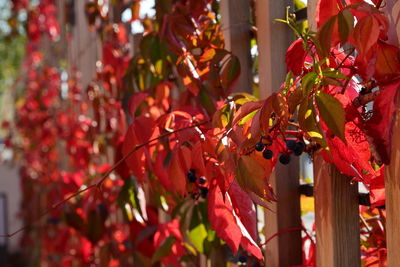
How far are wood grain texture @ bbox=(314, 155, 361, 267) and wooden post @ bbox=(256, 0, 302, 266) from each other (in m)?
0.21

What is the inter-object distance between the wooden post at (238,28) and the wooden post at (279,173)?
0.51 feet

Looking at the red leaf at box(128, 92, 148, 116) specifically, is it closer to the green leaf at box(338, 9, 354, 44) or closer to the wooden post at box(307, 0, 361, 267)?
the wooden post at box(307, 0, 361, 267)

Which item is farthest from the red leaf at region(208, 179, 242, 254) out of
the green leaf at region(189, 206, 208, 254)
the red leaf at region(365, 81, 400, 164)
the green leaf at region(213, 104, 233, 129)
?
the green leaf at region(189, 206, 208, 254)

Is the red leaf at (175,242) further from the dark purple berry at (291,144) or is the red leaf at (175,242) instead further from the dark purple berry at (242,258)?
the dark purple berry at (291,144)

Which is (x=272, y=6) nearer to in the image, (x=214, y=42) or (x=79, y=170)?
(x=214, y=42)

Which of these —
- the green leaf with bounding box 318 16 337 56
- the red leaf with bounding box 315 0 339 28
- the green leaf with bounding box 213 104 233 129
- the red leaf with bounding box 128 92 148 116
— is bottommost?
the green leaf with bounding box 213 104 233 129

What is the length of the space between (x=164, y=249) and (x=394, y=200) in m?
0.80

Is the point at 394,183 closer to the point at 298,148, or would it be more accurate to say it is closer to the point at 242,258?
the point at 298,148

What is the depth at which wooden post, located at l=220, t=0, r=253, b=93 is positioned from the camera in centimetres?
150

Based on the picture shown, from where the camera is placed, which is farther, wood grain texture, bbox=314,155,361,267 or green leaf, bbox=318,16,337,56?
wood grain texture, bbox=314,155,361,267

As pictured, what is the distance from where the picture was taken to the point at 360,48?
2.65 ft

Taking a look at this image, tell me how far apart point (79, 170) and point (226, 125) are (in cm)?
265

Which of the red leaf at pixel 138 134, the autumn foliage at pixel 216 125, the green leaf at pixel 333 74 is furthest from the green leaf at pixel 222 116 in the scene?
the red leaf at pixel 138 134

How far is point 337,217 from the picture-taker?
108 cm
